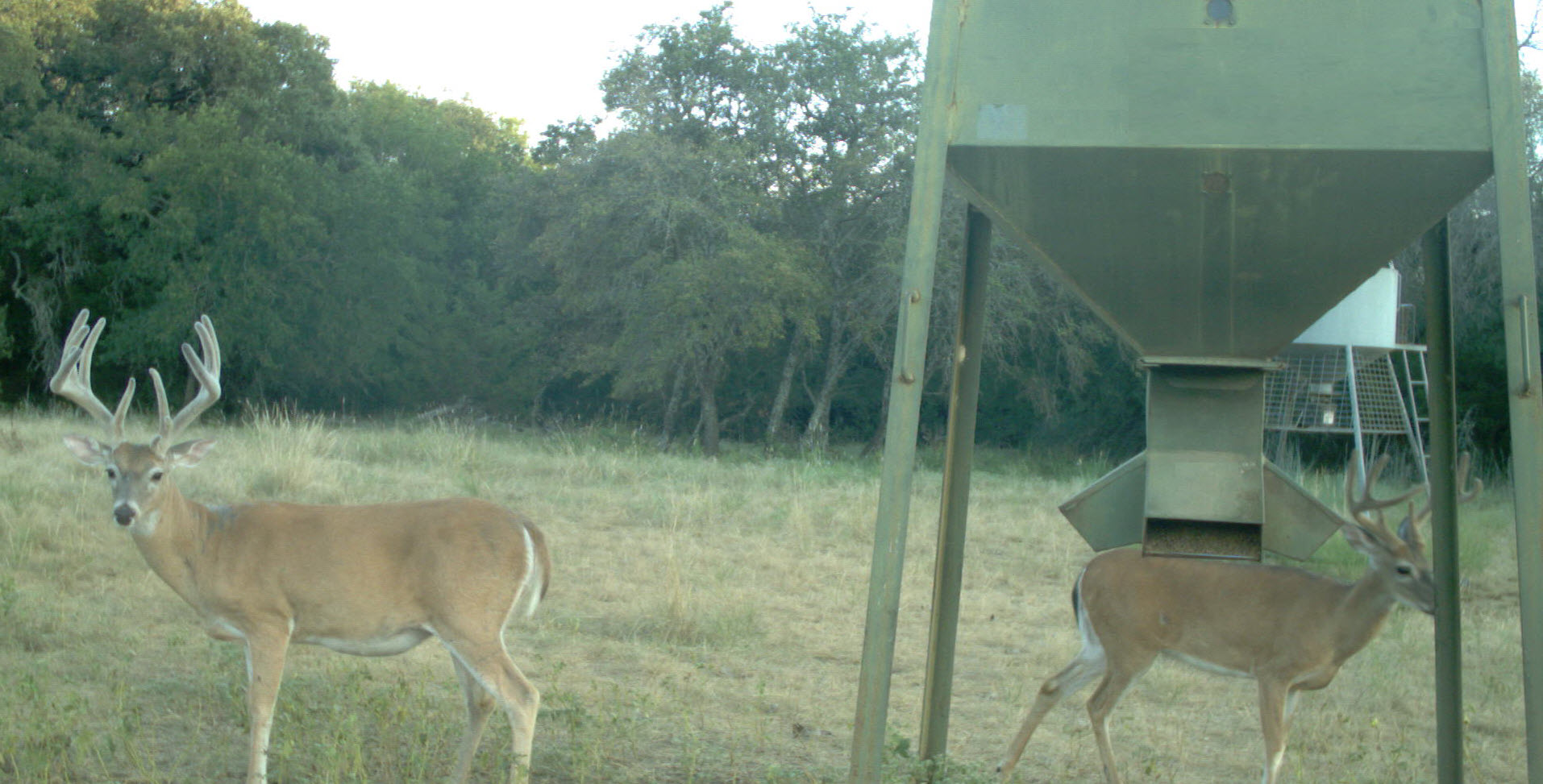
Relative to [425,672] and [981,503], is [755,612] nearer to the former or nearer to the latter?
[425,672]

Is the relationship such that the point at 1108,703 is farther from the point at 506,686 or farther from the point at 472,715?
the point at 472,715

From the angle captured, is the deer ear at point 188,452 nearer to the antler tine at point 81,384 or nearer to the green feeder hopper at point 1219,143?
the antler tine at point 81,384

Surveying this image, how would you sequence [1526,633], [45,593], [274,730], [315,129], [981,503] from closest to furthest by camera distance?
[1526,633]
[274,730]
[45,593]
[981,503]
[315,129]

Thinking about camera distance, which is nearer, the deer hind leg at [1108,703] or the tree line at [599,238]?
the deer hind leg at [1108,703]

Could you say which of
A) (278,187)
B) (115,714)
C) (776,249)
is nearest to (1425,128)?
(115,714)

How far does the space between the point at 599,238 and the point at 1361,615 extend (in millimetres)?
18814

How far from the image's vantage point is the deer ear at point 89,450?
18.1 ft

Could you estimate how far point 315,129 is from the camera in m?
28.7

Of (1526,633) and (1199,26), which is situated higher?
(1199,26)

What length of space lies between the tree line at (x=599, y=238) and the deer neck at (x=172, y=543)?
1626 centimetres

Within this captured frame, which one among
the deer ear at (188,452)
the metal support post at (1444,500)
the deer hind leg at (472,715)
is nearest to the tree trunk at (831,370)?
the deer ear at (188,452)

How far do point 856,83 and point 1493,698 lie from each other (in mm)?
18473

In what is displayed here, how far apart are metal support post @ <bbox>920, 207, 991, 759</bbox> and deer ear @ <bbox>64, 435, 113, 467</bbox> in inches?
136

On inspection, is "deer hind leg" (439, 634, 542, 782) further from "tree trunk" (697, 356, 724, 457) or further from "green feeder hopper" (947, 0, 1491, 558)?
"tree trunk" (697, 356, 724, 457)
